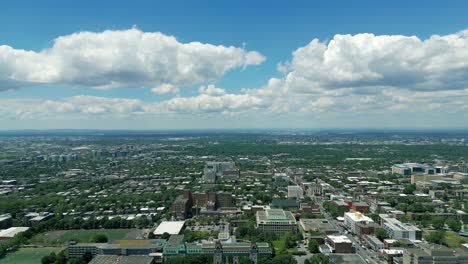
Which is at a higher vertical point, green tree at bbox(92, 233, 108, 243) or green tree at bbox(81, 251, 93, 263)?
green tree at bbox(92, 233, 108, 243)

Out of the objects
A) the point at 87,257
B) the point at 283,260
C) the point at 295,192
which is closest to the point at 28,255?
the point at 87,257

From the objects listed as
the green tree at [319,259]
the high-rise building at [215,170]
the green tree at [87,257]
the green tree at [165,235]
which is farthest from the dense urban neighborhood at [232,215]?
the high-rise building at [215,170]

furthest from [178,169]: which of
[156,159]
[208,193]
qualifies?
[208,193]

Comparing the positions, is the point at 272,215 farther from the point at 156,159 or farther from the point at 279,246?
the point at 156,159

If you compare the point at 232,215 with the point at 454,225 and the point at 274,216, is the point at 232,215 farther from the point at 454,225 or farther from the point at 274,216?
the point at 454,225

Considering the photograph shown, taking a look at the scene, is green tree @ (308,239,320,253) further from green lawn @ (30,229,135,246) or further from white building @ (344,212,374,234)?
green lawn @ (30,229,135,246)

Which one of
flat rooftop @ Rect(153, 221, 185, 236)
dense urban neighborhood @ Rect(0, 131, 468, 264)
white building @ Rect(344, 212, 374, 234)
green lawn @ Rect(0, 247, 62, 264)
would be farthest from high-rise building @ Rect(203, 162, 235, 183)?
green lawn @ Rect(0, 247, 62, 264)
